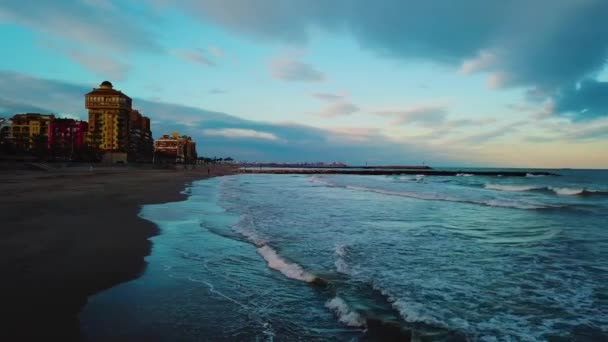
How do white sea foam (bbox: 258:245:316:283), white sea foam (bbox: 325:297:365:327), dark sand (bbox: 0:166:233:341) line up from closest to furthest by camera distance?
dark sand (bbox: 0:166:233:341), white sea foam (bbox: 325:297:365:327), white sea foam (bbox: 258:245:316:283)

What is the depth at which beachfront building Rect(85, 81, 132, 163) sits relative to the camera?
121438 mm

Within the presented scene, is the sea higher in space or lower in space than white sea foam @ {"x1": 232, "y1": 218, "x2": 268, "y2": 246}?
higher

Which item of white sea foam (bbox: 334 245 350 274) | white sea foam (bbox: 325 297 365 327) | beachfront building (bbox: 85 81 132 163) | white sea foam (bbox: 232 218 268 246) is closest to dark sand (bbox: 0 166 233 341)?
white sea foam (bbox: 232 218 268 246)

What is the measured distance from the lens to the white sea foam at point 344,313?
5.08 m

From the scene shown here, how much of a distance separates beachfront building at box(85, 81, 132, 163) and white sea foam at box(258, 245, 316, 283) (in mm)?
120159

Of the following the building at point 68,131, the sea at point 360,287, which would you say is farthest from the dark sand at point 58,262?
the building at point 68,131

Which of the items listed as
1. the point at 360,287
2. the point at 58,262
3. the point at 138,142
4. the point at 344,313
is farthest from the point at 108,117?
the point at 344,313

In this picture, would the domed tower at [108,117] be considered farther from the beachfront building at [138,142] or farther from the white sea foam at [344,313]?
the white sea foam at [344,313]

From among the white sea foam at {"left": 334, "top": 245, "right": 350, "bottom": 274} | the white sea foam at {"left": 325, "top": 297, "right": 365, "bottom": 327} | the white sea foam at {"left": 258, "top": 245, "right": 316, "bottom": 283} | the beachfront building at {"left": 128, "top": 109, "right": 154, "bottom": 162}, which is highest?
the beachfront building at {"left": 128, "top": 109, "right": 154, "bottom": 162}

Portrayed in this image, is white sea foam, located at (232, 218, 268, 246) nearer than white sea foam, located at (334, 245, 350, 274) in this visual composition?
No

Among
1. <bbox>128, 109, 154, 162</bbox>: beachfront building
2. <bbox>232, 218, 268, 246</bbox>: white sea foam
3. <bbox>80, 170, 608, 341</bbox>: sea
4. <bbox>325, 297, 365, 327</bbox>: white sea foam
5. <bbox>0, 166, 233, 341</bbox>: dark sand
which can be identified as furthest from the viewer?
<bbox>128, 109, 154, 162</bbox>: beachfront building

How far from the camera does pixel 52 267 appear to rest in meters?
7.04

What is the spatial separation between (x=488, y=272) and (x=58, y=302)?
23.3ft

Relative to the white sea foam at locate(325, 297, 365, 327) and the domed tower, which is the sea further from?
the domed tower
